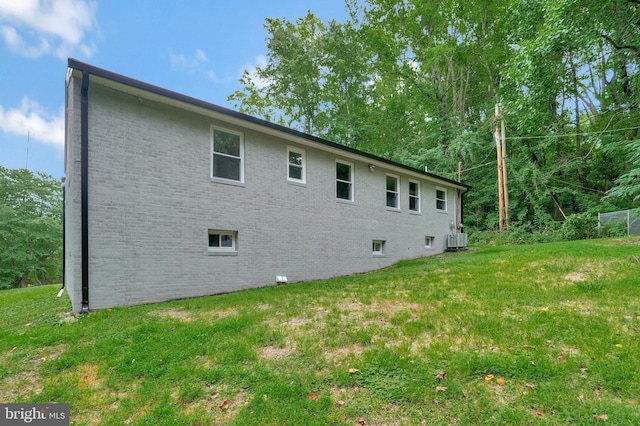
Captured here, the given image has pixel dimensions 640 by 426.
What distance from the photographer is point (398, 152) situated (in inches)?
912

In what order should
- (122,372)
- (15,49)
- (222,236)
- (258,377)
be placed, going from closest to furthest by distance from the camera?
(258,377) → (122,372) → (222,236) → (15,49)

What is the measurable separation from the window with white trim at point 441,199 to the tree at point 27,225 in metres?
26.5

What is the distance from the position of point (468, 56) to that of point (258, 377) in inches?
1036

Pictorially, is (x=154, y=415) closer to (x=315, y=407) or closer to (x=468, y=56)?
(x=315, y=407)

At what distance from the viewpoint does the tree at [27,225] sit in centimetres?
2105

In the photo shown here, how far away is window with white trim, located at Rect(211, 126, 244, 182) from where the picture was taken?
750 cm

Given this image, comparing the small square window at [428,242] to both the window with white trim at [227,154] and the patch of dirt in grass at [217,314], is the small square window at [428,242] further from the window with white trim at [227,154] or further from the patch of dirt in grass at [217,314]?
the patch of dirt in grass at [217,314]

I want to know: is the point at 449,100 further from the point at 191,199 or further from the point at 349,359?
the point at 349,359

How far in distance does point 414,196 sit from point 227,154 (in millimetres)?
8628

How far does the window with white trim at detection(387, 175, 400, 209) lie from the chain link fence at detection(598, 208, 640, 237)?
9284 millimetres

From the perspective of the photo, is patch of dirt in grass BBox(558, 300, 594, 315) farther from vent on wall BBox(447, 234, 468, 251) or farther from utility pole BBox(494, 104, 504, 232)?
utility pole BBox(494, 104, 504, 232)

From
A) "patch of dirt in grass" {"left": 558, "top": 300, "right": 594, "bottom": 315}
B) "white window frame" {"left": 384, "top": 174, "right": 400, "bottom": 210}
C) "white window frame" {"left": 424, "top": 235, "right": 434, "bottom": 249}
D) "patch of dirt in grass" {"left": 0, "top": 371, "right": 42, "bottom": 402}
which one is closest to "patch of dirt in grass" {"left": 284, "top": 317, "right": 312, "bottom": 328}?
"patch of dirt in grass" {"left": 0, "top": 371, "right": 42, "bottom": 402}

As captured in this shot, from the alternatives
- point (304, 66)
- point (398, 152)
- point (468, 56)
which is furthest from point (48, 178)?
point (468, 56)

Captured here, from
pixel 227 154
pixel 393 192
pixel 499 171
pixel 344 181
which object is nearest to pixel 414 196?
pixel 393 192
